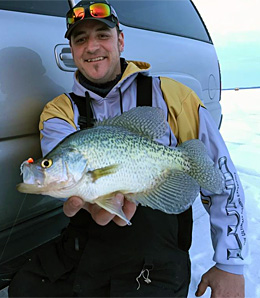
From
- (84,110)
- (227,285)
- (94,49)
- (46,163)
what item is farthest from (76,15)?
(227,285)

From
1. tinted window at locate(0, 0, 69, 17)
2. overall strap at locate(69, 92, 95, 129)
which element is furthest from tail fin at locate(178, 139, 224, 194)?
tinted window at locate(0, 0, 69, 17)

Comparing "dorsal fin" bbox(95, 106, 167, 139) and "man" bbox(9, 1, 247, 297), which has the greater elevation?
"dorsal fin" bbox(95, 106, 167, 139)

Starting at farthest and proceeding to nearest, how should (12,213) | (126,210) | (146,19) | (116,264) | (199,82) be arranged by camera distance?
(199,82) < (146,19) < (12,213) < (116,264) < (126,210)

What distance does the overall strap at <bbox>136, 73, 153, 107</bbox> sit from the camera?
1609 millimetres

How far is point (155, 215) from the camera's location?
4.88 ft

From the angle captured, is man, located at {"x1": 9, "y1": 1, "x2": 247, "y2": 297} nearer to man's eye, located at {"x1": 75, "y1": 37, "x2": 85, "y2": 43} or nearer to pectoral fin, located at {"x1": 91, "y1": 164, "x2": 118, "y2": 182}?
man's eye, located at {"x1": 75, "y1": 37, "x2": 85, "y2": 43}

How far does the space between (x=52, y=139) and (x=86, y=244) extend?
1.70ft

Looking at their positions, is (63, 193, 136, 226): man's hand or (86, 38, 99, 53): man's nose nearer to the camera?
(63, 193, 136, 226): man's hand

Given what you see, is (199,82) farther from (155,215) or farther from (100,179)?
(100,179)

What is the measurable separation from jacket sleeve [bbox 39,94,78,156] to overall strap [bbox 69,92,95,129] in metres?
0.04

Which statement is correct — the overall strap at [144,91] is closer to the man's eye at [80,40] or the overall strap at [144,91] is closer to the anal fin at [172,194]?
the man's eye at [80,40]

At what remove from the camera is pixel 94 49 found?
1.61 m

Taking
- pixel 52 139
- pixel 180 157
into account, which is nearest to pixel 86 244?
pixel 52 139

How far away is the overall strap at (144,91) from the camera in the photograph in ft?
5.28
